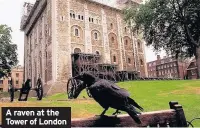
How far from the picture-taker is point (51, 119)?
333 cm

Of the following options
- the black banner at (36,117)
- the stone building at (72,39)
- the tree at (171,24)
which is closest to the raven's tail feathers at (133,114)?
the black banner at (36,117)

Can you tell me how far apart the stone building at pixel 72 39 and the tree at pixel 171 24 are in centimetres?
910

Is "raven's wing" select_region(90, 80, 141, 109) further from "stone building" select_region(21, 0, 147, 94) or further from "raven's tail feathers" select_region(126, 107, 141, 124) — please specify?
"stone building" select_region(21, 0, 147, 94)

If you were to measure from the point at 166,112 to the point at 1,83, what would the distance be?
6892 cm

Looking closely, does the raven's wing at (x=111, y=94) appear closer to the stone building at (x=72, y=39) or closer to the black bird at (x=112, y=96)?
the black bird at (x=112, y=96)

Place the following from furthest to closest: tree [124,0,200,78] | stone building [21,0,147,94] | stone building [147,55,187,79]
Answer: stone building [147,55,187,79], stone building [21,0,147,94], tree [124,0,200,78]

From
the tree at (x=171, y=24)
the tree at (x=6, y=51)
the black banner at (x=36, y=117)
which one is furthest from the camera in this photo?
the tree at (x=6, y=51)

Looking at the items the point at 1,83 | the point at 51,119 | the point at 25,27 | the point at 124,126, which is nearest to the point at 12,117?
the point at 51,119

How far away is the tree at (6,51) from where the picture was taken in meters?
39.5

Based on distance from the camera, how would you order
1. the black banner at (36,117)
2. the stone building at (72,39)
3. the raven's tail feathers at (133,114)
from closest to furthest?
the black banner at (36,117), the raven's tail feathers at (133,114), the stone building at (72,39)

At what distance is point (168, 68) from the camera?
72875mm

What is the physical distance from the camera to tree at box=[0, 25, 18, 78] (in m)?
39.5

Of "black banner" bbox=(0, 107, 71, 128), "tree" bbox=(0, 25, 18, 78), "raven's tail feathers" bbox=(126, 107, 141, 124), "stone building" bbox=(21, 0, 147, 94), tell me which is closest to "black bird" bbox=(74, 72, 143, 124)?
"raven's tail feathers" bbox=(126, 107, 141, 124)

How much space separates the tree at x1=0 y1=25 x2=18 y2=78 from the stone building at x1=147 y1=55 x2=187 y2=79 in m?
42.6
